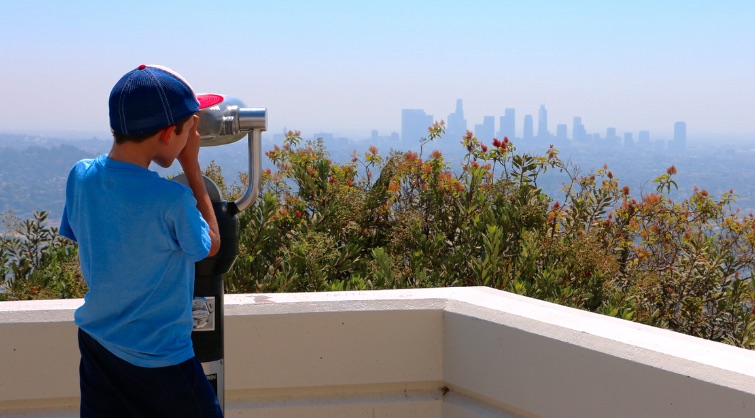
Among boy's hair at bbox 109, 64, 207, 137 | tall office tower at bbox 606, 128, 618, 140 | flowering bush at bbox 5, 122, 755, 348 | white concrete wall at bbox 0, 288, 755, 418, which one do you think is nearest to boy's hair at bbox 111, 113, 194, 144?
boy's hair at bbox 109, 64, 207, 137

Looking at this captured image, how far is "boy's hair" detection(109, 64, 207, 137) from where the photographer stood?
6.79 feet

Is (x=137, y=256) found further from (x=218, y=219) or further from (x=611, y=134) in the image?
(x=611, y=134)

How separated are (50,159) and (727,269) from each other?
8.59 metres

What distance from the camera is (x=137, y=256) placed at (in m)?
2.09

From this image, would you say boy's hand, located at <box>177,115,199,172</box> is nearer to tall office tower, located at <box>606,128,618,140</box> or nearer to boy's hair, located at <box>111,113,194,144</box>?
boy's hair, located at <box>111,113,194,144</box>

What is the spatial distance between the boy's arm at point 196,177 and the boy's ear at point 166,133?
66 millimetres

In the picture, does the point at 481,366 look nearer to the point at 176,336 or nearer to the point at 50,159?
the point at 176,336

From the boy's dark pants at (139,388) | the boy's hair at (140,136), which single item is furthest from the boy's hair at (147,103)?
the boy's dark pants at (139,388)

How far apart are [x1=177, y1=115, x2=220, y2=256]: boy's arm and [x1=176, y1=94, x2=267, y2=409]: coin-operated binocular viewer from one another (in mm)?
69

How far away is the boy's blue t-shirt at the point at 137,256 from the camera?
2061mm

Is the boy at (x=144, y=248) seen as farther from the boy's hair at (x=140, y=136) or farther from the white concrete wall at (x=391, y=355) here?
the white concrete wall at (x=391, y=355)

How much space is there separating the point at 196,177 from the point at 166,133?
14 cm

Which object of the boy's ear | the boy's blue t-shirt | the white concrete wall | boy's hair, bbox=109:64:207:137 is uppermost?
boy's hair, bbox=109:64:207:137

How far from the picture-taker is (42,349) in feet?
9.36
